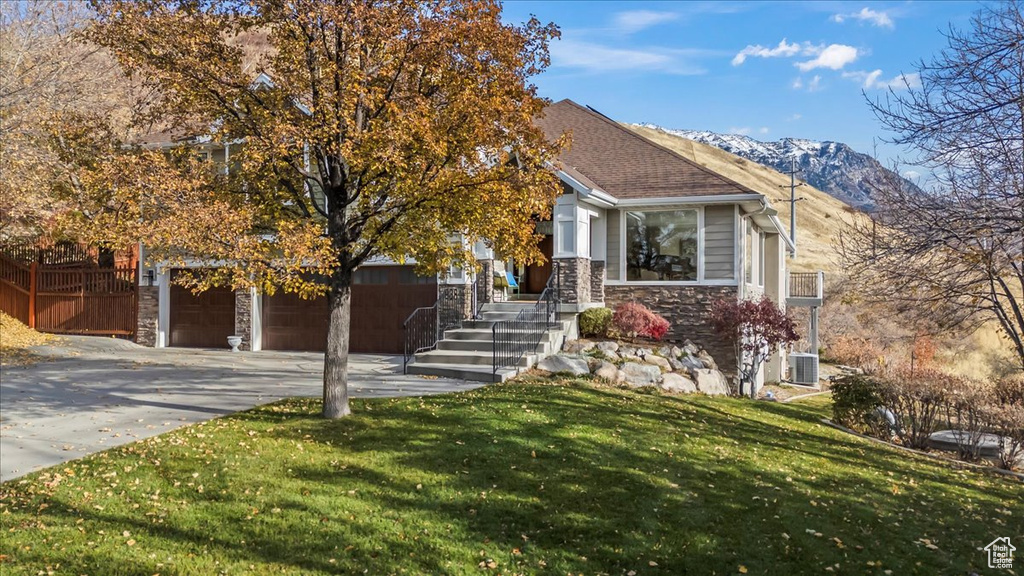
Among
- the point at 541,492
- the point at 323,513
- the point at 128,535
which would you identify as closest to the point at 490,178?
the point at 541,492

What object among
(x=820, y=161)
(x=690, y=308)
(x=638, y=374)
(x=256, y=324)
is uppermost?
(x=820, y=161)

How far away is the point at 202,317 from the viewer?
63.7ft

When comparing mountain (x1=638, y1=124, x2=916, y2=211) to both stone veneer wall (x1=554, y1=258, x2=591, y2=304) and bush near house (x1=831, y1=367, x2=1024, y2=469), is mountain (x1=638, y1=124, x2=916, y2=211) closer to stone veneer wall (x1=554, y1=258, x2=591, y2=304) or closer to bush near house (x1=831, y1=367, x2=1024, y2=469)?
bush near house (x1=831, y1=367, x2=1024, y2=469)

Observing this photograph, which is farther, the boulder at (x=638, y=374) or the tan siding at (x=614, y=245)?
the tan siding at (x=614, y=245)

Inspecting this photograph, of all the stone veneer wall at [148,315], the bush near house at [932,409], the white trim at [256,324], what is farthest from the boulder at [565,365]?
the stone veneer wall at [148,315]

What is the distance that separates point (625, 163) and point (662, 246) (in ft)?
9.81

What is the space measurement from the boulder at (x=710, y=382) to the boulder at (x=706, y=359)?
247 millimetres

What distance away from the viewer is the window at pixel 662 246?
16688 mm

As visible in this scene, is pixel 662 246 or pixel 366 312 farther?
pixel 366 312

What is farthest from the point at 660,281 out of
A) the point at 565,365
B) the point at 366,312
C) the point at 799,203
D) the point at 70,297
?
the point at 799,203

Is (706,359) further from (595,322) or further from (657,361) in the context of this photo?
(595,322)

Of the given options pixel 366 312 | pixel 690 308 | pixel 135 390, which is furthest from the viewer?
pixel 366 312

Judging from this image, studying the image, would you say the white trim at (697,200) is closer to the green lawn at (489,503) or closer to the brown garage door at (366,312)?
the brown garage door at (366,312)

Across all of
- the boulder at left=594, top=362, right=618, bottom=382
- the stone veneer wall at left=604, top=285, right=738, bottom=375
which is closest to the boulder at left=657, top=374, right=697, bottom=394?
the boulder at left=594, top=362, right=618, bottom=382
